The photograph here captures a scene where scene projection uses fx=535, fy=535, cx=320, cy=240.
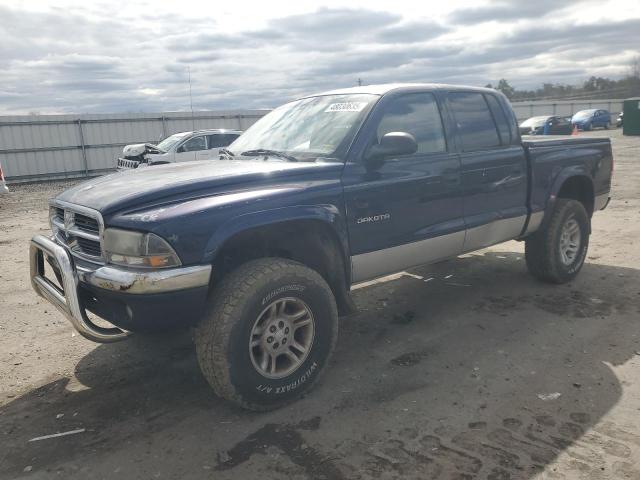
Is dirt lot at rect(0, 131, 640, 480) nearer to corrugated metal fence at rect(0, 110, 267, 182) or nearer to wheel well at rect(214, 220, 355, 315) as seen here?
wheel well at rect(214, 220, 355, 315)

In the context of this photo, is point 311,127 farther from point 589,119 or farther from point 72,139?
point 589,119

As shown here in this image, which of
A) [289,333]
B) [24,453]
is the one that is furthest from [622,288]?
[24,453]

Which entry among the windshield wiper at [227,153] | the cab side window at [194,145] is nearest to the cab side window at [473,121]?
the windshield wiper at [227,153]

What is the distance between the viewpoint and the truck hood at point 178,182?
3.07m

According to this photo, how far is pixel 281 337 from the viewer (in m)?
3.38

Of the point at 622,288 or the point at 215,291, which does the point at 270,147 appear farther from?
the point at 622,288

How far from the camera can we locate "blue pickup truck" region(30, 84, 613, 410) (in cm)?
297

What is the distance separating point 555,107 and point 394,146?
48.7 metres

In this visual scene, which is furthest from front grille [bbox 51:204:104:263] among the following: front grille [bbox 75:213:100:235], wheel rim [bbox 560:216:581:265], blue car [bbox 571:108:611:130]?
blue car [bbox 571:108:611:130]

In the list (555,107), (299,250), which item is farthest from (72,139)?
(555,107)

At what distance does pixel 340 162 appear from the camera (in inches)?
146

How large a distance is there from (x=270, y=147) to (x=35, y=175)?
19.0 metres

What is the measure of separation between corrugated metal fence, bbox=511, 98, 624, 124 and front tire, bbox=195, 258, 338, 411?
4079 cm

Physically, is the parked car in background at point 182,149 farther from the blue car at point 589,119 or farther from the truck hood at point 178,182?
the blue car at point 589,119
